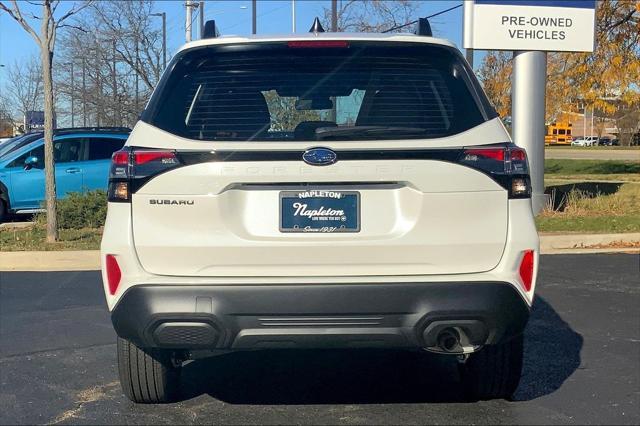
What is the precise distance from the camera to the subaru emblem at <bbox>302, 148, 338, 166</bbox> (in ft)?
11.8

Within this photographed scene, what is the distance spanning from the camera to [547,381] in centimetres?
498

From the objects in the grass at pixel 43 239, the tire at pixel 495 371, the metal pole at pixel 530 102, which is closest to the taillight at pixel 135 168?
the tire at pixel 495 371

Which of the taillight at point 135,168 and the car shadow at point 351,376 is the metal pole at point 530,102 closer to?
the car shadow at point 351,376

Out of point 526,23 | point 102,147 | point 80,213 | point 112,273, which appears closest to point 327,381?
point 112,273

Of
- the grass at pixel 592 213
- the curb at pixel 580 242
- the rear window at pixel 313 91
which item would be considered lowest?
the curb at pixel 580 242

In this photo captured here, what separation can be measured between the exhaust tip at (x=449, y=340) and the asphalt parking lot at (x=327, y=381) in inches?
27.9

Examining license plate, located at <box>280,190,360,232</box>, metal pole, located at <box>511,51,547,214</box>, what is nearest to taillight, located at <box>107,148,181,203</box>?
license plate, located at <box>280,190,360,232</box>

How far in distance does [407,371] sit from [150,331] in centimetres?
212

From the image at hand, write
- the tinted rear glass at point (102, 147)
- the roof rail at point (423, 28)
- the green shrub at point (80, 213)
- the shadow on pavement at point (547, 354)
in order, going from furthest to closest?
the tinted rear glass at point (102, 147)
the green shrub at point (80, 213)
the shadow on pavement at point (547, 354)
the roof rail at point (423, 28)

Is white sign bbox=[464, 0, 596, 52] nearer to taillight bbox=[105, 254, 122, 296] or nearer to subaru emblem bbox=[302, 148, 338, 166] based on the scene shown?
subaru emblem bbox=[302, 148, 338, 166]

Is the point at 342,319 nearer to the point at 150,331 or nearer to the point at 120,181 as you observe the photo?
the point at 150,331

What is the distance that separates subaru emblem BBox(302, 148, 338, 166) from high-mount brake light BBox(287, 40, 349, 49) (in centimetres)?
63

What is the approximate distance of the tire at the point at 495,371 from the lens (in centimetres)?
423

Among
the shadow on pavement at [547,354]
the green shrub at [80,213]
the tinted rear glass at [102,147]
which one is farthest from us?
the tinted rear glass at [102,147]
